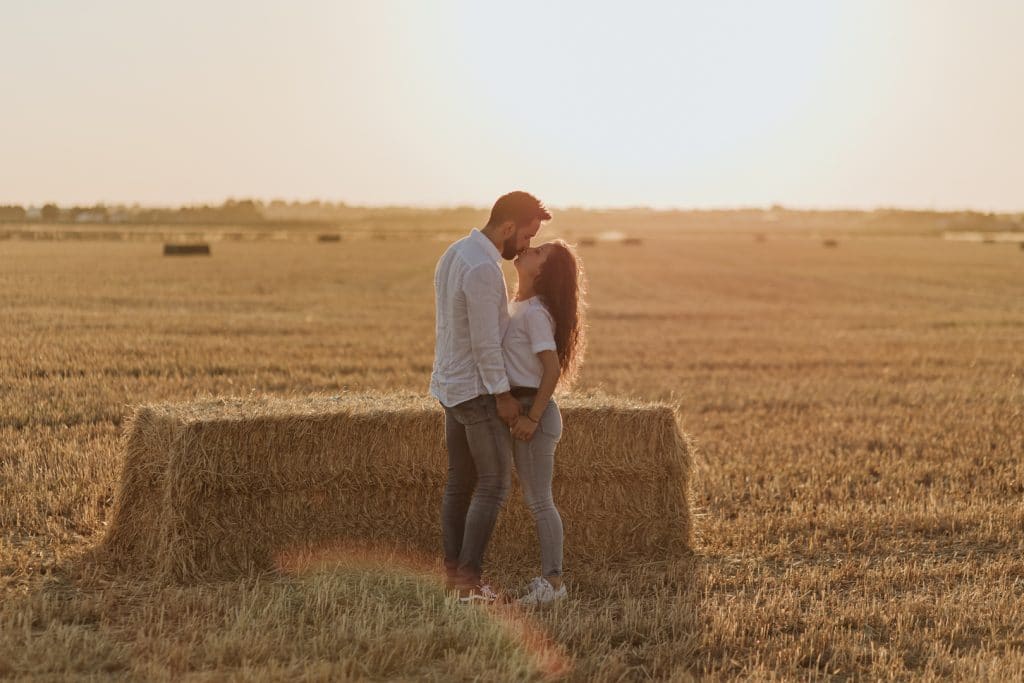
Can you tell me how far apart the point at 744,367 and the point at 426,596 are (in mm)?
13404

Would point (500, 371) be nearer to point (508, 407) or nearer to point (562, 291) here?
point (508, 407)

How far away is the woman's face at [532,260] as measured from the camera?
21.4 feet

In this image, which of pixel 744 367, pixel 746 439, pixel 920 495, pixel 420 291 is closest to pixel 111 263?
pixel 420 291

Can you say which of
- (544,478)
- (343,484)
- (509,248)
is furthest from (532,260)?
(343,484)

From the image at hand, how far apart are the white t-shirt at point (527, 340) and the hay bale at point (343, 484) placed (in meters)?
1.36

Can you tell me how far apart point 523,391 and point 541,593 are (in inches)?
49.0

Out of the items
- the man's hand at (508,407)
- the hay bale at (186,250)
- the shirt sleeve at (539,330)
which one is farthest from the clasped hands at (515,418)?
the hay bale at (186,250)

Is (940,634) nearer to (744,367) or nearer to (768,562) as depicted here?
(768,562)

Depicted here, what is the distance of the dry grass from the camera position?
594 centimetres

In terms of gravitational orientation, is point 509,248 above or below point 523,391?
above

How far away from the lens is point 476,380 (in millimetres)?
6445

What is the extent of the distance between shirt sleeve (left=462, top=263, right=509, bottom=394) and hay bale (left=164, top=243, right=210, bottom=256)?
151ft

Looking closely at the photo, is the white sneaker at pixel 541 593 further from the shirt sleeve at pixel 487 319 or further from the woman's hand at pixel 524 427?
the shirt sleeve at pixel 487 319

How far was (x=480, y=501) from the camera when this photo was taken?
6.62m
